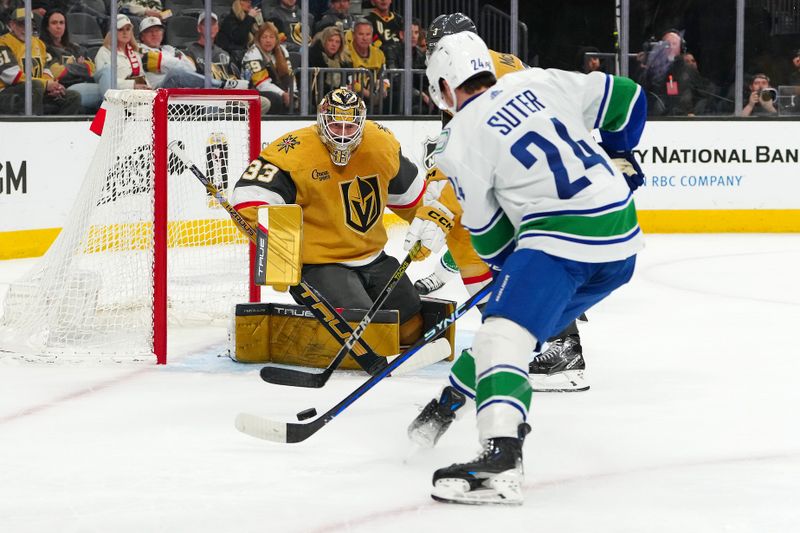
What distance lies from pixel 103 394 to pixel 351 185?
970 mm

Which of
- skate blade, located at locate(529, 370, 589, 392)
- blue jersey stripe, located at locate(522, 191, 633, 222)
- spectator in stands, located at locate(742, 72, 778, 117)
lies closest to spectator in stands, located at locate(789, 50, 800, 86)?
spectator in stands, located at locate(742, 72, 778, 117)

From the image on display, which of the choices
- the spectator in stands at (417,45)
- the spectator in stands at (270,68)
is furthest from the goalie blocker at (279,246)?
the spectator in stands at (417,45)

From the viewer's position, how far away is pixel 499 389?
2254 mm

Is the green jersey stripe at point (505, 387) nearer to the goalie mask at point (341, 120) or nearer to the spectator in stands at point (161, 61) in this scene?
the goalie mask at point (341, 120)

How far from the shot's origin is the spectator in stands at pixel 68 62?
21.7 ft

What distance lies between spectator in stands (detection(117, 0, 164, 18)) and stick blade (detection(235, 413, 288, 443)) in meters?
4.72

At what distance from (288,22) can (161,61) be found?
0.84 meters

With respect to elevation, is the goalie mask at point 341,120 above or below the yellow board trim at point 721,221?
above

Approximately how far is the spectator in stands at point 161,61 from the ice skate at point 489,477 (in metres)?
5.07

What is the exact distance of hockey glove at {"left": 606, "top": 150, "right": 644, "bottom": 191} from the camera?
8.68 feet

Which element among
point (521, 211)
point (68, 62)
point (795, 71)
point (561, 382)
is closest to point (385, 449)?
point (521, 211)

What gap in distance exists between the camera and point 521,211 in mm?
2373

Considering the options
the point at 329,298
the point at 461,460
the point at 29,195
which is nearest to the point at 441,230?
the point at 329,298

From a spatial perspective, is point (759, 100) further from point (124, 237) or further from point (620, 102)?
point (620, 102)
